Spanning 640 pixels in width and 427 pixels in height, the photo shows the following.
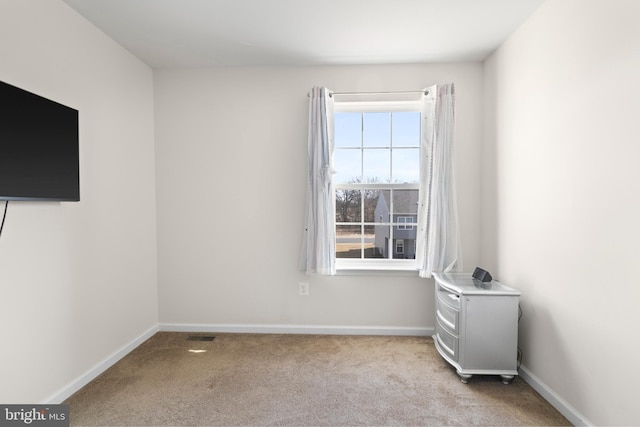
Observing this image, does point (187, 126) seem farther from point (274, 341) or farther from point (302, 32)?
point (274, 341)

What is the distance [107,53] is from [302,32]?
1.56 m

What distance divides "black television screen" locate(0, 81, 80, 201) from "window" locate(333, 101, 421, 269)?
83.0 inches

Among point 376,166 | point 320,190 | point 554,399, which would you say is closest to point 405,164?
point 376,166

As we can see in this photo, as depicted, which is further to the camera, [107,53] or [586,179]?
[107,53]

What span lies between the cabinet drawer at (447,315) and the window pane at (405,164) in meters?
1.18

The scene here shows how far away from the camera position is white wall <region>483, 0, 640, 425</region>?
1574mm

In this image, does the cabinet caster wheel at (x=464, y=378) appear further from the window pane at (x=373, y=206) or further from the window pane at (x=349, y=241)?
the window pane at (x=373, y=206)

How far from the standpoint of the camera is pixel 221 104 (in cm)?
319

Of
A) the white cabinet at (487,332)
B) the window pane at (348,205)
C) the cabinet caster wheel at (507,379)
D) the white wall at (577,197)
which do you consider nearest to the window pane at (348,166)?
the window pane at (348,205)

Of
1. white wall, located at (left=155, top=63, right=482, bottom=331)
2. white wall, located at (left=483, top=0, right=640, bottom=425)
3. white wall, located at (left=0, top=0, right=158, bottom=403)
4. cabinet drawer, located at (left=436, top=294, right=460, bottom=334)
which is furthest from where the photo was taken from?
white wall, located at (left=155, top=63, right=482, bottom=331)

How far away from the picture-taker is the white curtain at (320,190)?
9.99 feet

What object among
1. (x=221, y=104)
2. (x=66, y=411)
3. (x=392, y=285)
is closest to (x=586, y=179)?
(x=392, y=285)

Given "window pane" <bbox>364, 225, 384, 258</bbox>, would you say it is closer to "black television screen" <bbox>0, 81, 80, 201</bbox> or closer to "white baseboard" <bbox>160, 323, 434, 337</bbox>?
"white baseboard" <bbox>160, 323, 434, 337</bbox>

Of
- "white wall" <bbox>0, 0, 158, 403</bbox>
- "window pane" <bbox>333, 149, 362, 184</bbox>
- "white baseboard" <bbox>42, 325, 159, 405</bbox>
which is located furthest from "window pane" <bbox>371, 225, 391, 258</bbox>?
"white baseboard" <bbox>42, 325, 159, 405</bbox>
